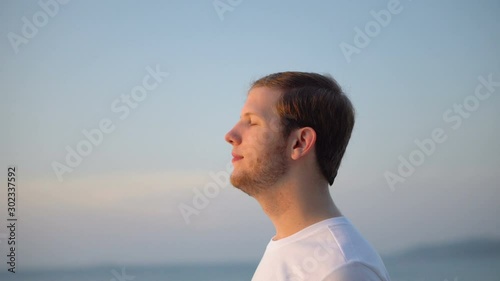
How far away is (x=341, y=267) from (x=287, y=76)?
75 cm

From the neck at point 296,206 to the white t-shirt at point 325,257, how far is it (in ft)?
0.13

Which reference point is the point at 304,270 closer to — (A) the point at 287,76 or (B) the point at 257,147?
(B) the point at 257,147

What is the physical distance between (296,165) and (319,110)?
23 cm

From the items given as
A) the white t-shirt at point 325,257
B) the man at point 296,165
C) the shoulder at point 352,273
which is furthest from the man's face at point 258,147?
the shoulder at point 352,273

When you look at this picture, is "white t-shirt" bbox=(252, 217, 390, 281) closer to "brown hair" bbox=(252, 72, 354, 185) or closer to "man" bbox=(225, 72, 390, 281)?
"man" bbox=(225, 72, 390, 281)

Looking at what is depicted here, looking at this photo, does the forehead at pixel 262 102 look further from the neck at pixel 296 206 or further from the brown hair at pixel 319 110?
the neck at pixel 296 206

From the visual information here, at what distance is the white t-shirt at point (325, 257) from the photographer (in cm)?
160

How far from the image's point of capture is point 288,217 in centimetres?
187

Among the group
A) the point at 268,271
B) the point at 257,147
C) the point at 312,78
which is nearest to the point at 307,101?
the point at 312,78

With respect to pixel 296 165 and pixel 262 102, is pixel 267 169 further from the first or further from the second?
pixel 262 102

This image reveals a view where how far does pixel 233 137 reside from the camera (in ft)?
6.40

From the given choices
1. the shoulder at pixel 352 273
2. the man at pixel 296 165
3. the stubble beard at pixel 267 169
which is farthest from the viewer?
the stubble beard at pixel 267 169

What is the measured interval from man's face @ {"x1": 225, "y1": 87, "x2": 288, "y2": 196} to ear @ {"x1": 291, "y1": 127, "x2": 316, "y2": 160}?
0.12 feet

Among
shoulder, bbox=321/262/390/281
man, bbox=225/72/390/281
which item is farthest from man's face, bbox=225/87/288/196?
shoulder, bbox=321/262/390/281
